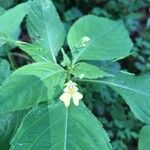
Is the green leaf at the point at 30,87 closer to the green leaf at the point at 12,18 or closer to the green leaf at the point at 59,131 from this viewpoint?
the green leaf at the point at 59,131

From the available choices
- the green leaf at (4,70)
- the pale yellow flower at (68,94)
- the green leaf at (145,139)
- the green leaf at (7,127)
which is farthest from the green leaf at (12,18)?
the green leaf at (145,139)

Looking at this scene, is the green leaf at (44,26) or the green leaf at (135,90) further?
the green leaf at (44,26)

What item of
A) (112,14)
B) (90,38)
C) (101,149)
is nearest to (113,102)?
(112,14)

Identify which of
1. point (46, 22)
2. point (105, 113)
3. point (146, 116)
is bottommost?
point (105, 113)

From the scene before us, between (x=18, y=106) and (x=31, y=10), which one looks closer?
(x=18, y=106)

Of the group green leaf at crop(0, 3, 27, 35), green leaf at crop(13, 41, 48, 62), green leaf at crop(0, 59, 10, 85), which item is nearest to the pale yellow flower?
green leaf at crop(13, 41, 48, 62)

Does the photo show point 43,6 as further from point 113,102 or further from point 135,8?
point 135,8
